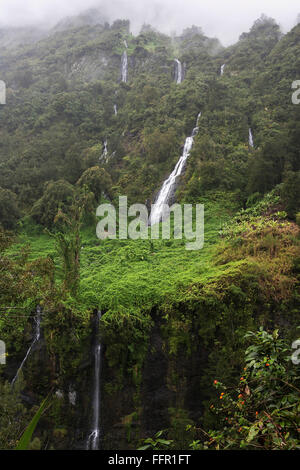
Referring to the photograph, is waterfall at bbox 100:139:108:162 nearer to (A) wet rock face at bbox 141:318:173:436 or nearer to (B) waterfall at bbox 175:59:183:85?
(B) waterfall at bbox 175:59:183:85

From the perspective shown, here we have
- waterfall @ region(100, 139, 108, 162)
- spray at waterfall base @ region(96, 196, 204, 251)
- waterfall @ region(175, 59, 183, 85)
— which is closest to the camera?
spray at waterfall base @ region(96, 196, 204, 251)

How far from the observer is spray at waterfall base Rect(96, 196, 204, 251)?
A: 48.0ft

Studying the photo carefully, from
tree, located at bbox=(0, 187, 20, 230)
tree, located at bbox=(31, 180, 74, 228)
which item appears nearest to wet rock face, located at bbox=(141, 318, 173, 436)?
tree, located at bbox=(31, 180, 74, 228)

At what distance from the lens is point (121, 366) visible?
28.0 ft

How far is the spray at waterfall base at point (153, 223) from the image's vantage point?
14625mm

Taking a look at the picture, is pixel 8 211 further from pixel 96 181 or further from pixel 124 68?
pixel 124 68

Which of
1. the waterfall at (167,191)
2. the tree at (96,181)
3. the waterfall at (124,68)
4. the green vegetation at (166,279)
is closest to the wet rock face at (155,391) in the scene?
the green vegetation at (166,279)

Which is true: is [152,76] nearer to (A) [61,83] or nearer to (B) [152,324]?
(A) [61,83]

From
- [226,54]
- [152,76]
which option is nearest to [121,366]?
[152,76]

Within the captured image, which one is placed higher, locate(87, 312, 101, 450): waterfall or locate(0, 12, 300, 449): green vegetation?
locate(0, 12, 300, 449): green vegetation

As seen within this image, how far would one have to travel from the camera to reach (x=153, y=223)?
57.4 ft

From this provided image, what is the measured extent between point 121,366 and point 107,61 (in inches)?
1954

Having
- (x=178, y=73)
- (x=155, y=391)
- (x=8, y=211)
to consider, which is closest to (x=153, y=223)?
(x=8, y=211)

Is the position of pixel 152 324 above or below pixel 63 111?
below
